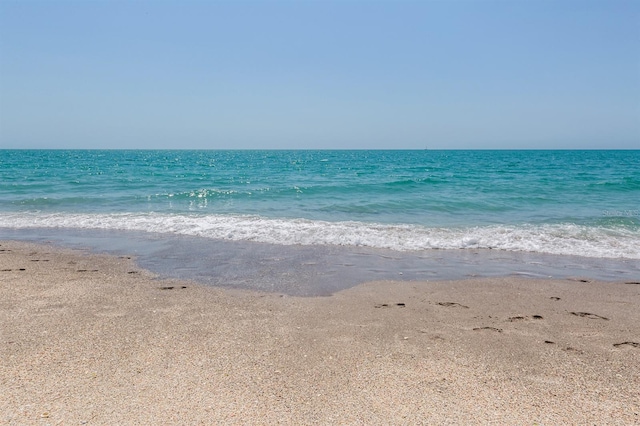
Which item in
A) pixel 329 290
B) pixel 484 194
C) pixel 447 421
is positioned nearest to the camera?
pixel 447 421

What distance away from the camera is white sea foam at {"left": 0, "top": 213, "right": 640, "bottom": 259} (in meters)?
10.5

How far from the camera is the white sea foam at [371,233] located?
10453mm

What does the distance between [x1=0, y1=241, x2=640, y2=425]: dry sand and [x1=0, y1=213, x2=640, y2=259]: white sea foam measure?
11.6 ft

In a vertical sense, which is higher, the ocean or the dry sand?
the ocean

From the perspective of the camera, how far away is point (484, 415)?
337 centimetres

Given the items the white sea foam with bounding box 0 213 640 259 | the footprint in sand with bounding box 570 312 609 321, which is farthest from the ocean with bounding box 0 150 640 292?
the footprint in sand with bounding box 570 312 609 321

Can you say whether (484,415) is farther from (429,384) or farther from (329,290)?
(329,290)

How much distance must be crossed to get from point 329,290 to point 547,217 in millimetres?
10856

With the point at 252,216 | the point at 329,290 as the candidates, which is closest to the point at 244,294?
the point at 329,290

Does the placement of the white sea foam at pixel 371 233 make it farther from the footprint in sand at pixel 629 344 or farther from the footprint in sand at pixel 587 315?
the footprint in sand at pixel 629 344

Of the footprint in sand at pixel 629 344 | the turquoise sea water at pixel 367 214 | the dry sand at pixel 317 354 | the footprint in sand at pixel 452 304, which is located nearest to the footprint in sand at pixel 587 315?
the dry sand at pixel 317 354

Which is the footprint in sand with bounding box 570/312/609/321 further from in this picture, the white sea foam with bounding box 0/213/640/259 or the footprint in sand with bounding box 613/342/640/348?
the white sea foam with bounding box 0/213/640/259

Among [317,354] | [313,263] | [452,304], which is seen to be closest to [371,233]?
[313,263]

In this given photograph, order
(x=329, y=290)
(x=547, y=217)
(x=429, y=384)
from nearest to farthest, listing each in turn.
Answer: (x=429, y=384) → (x=329, y=290) → (x=547, y=217)
